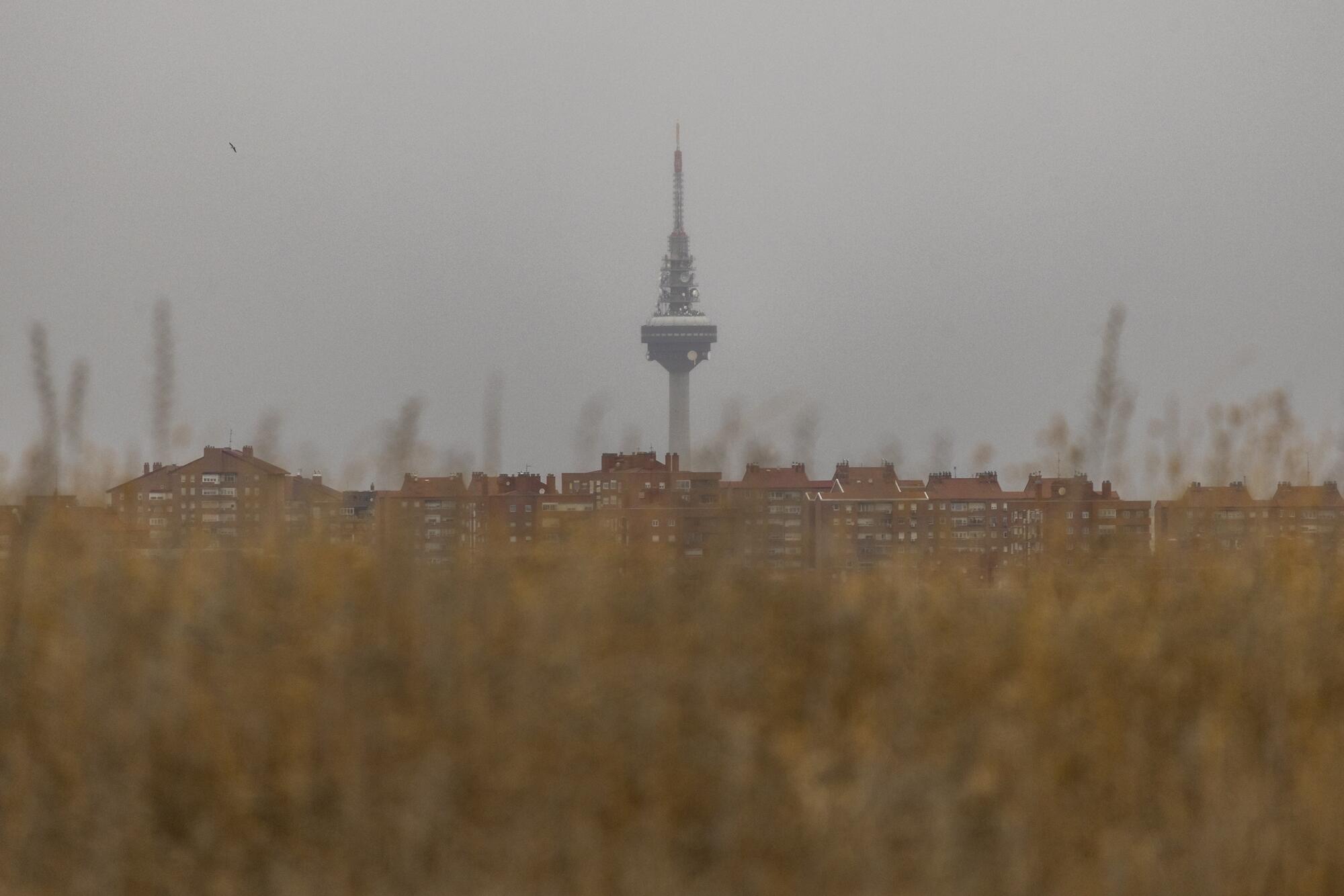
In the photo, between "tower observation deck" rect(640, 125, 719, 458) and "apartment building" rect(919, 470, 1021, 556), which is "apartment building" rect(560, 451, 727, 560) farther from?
"tower observation deck" rect(640, 125, 719, 458)

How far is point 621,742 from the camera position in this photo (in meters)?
3.33

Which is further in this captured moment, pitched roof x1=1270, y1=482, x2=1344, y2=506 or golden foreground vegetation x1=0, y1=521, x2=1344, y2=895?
pitched roof x1=1270, y1=482, x2=1344, y2=506

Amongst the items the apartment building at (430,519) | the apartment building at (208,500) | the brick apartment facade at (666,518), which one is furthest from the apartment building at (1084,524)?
the apartment building at (208,500)

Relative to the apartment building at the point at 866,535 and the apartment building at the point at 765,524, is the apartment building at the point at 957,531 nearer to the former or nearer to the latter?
the apartment building at the point at 866,535

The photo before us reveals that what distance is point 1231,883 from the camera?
2.88 meters

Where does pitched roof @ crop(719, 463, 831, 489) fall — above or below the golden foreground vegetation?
above

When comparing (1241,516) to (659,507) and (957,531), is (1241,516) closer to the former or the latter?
(957,531)

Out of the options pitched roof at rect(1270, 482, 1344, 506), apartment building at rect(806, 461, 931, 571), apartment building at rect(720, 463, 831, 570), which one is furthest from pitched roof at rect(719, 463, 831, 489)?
pitched roof at rect(1270, 482, 1344, 506)

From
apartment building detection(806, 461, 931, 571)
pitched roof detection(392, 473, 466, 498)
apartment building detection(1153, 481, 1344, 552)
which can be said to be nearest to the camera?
pitched roof detection(392, 473, 466, 498)

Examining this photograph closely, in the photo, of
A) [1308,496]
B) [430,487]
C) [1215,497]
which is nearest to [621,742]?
[430,487]

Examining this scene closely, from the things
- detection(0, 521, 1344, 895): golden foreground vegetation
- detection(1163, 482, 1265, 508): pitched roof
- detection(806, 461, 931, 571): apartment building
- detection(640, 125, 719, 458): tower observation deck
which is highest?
detection(640, 125, 719, 458): tower observation deck

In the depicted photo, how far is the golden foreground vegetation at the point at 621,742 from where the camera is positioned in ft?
9.71

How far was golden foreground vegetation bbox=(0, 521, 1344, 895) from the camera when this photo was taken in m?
2.96

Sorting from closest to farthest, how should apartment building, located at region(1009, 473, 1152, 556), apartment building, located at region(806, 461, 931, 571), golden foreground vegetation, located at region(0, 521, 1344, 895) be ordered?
golden foreground vegetation, located at region(0, 521, 1344, 895) → apartment building, located at region(806, 461, 931, 571) → apartment building, located at region(1009, 473, 1152, 556)
